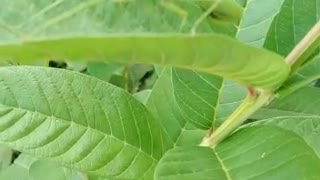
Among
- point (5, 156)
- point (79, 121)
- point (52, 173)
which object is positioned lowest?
point (5, 156)

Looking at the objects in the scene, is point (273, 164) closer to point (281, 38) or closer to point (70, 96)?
point (281, 38)

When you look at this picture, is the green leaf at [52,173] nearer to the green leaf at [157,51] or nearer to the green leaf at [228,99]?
the green leaf at [228,99]

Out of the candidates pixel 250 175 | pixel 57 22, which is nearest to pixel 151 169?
pixel 250 175

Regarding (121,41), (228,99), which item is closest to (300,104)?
(228,99)

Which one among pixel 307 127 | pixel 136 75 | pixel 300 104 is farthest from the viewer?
pixel 136 75

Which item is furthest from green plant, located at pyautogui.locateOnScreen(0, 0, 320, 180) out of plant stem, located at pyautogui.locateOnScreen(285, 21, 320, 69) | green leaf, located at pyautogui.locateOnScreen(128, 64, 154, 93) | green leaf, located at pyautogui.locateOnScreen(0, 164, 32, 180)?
green leaf, located at pyautogui.locateOnScreen(128, 64, 154, 93)

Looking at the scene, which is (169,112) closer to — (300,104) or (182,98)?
(182,98)

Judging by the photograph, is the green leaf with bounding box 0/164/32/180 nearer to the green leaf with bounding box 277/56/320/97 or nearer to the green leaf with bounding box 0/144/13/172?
the green leaf with bounding box 0/144/13/172
